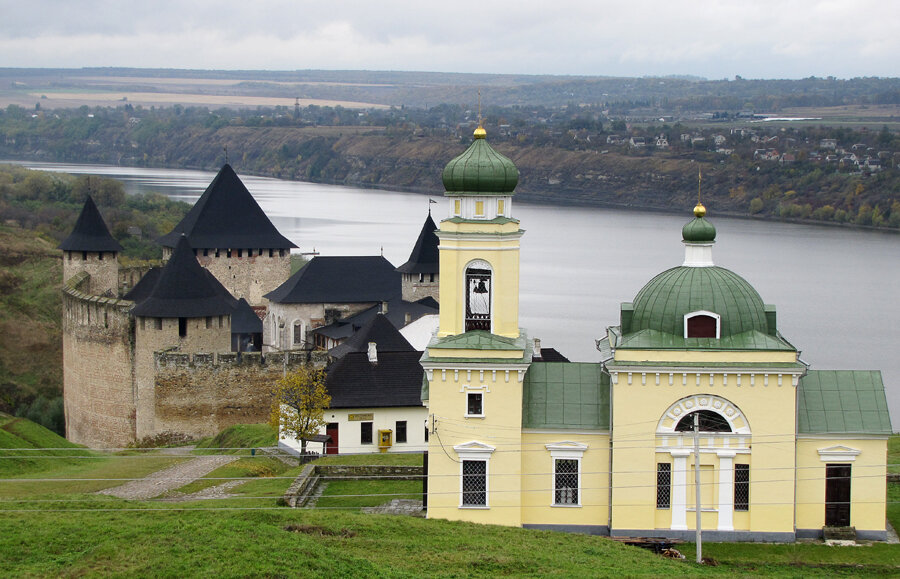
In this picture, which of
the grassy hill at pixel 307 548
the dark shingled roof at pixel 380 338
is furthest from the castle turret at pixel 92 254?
the grassy hill at pixel 307 548

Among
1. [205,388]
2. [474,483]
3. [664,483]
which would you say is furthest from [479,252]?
[205,388]

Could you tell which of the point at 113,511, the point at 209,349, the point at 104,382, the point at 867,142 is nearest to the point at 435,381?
the point at 113,511

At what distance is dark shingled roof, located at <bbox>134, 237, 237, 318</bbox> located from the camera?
2508 cm

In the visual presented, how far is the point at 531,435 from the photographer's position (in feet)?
50.6

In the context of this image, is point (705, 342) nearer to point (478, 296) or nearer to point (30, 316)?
point (478, 296)

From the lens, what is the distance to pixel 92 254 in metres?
30.6

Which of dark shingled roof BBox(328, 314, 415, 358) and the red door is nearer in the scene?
the red door

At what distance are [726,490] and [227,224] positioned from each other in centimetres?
2073

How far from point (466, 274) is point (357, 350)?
8.09 metres

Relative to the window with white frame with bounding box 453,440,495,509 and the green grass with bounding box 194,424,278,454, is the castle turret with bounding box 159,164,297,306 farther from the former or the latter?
the window with white frame with bounding box 453,440,495,509

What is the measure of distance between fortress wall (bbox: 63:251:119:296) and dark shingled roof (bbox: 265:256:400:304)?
143 inches

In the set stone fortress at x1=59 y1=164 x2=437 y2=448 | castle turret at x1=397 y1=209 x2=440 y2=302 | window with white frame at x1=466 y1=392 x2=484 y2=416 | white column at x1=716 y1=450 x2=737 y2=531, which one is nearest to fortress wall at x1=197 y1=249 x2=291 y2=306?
stone fortress at x1=59 y1=164 x2=437 y2=448

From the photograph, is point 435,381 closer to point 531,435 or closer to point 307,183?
point 531,435

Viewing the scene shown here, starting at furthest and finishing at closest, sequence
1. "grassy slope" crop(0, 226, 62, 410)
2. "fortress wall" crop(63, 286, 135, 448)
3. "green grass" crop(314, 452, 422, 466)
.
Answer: "grassy slope" crop(0, 226, 62, 410)
"fortress wall" crop(63, 286, 135, 448)
"green grass" crop(314, 452, 422, 466)
